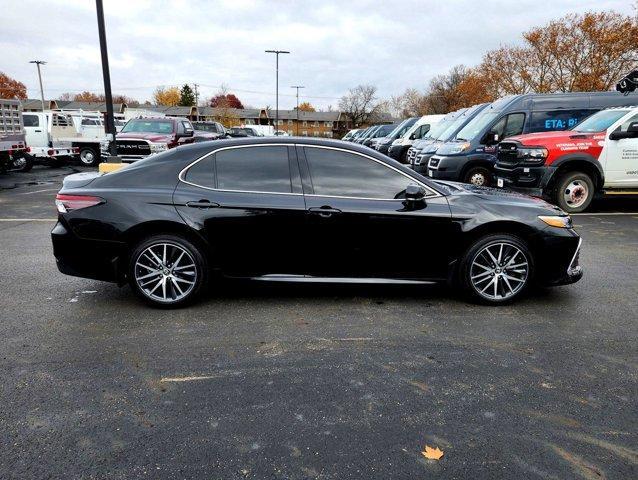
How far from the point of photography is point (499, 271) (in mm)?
4547

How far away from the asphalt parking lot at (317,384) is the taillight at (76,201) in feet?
3.01

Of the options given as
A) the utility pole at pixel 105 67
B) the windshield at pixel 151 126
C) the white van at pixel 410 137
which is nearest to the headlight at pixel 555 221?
the utility pole at pixel 105 67

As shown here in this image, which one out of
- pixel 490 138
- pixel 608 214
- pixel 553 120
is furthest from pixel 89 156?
pixel 608 214

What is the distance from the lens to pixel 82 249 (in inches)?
172

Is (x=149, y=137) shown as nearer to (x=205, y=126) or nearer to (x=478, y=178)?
(x=478, y=178)

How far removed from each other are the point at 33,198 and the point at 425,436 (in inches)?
471

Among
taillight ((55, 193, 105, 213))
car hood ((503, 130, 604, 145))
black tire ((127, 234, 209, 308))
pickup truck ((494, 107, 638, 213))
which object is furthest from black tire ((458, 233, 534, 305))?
car hood ((503, 130, 604, 145))

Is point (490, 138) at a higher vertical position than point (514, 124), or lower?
lower

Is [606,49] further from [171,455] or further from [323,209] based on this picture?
[171,455]

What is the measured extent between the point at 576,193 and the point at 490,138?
8.91 ft

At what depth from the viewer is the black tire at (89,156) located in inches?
866

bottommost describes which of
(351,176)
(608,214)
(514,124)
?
(608,214)

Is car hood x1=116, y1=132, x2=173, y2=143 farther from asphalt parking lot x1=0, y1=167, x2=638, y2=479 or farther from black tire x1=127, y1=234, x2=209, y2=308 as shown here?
black tire x1=127, y1=234, x2=209, y2=308

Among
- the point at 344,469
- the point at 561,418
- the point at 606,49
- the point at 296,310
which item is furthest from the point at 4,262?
the point at 606,49
